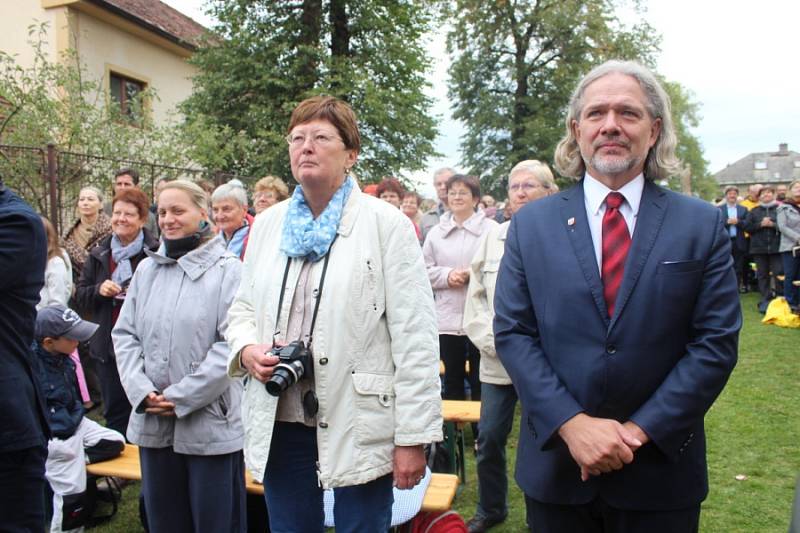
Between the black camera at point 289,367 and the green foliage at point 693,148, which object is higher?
the green foliage at point 693,148

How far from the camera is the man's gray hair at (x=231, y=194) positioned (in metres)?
5.37

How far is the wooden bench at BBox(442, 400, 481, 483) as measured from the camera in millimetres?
4723

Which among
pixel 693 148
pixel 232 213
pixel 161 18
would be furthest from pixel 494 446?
pixel 693 148

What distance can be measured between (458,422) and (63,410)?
2.67m

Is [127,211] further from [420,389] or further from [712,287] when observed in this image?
[712,287]

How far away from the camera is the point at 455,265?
5.65 meters

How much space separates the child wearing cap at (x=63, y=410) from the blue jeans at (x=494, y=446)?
2.49 m

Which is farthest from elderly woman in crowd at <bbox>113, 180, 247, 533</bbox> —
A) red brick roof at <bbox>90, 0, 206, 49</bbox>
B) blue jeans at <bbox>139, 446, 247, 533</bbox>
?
red brick roof at <bbox>90, 0, 206, 49</bbox>

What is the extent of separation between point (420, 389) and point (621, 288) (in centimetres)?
80

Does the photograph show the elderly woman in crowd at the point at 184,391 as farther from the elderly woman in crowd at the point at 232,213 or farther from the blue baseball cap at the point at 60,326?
the elderly woman in crowd at the point at 232,213

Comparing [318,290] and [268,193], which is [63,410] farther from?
[268,193]

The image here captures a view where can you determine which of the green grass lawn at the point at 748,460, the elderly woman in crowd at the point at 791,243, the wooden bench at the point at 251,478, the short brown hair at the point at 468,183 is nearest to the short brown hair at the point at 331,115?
the wooden bench at the point at 251,478

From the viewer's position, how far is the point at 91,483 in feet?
14.2

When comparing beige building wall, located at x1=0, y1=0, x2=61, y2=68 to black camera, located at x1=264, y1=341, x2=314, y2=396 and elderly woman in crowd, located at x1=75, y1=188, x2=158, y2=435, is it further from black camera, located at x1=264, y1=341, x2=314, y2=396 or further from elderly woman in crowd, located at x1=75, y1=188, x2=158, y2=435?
black camera, located at x1=264, y1=341, x2=314, y2=396
